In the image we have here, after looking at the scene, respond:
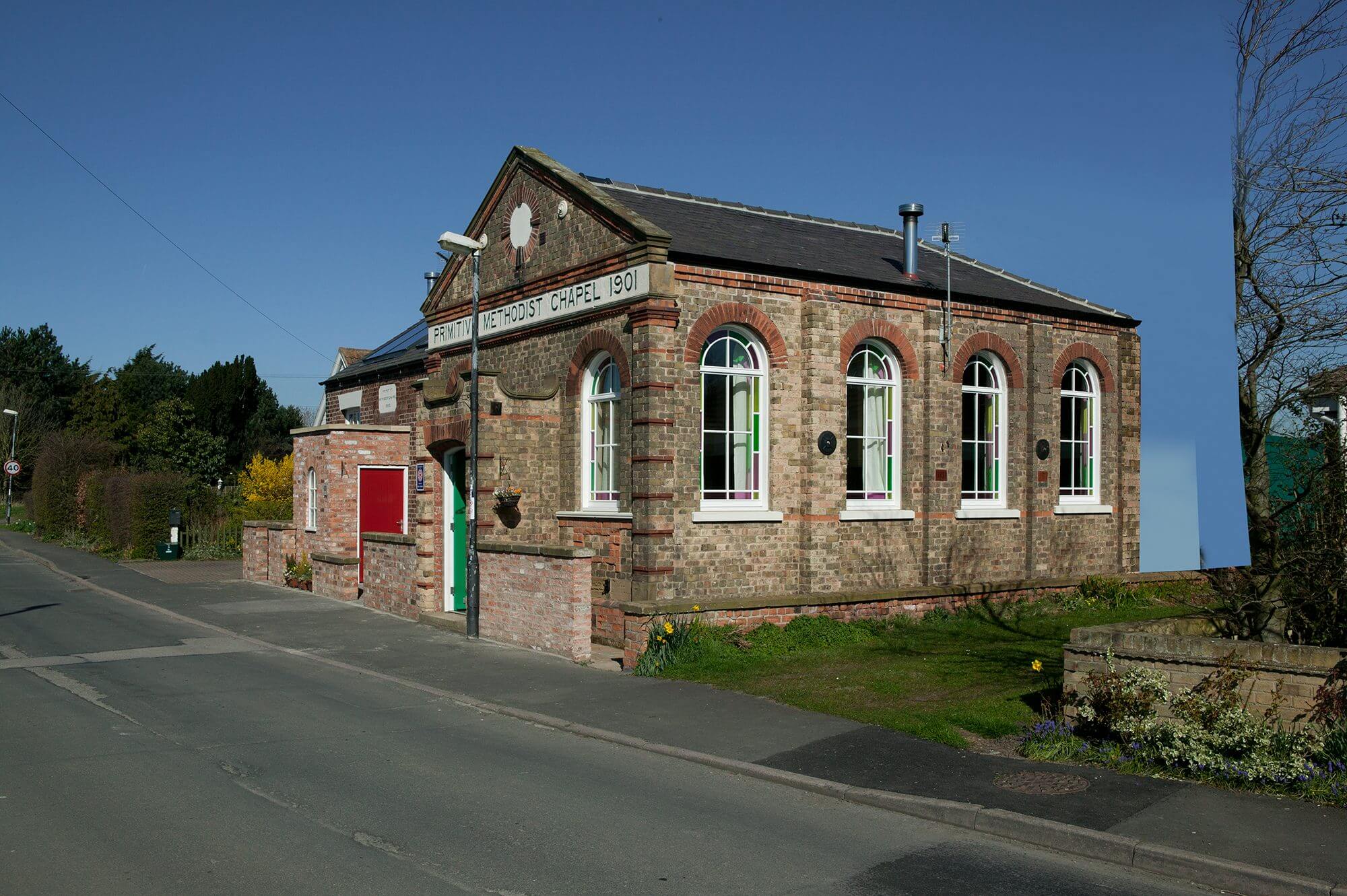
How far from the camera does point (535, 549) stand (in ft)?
47.3

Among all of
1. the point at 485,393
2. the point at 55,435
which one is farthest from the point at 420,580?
the point at 55,435

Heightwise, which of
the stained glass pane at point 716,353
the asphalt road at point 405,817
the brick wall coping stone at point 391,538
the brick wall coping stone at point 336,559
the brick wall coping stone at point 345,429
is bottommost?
the asphalt road at point 405,817

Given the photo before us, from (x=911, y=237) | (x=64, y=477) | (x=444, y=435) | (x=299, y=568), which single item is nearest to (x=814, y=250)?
(x=911, y=237)

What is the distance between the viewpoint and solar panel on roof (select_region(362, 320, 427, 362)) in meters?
28.0

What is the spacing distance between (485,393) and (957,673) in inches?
313

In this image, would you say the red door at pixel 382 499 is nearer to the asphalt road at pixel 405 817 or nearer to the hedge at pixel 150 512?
the asphalt road at pixel 405 817

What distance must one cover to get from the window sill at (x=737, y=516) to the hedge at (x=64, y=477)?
1215 inches

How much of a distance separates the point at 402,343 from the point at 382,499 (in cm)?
774

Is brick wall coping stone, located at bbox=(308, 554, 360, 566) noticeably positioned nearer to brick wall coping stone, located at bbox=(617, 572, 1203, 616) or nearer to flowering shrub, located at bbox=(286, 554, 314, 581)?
flowering shrub, located at bbox=(286, 554, 314, 581)

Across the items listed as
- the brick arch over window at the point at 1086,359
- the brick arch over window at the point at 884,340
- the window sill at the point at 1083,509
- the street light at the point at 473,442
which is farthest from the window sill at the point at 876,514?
the street light at the point at 473,442

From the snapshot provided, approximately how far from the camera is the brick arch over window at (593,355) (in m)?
15.4

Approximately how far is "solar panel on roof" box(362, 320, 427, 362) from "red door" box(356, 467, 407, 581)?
522 centimetres

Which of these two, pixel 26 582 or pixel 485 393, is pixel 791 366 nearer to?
pixel 485 393

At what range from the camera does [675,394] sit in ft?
48.4
